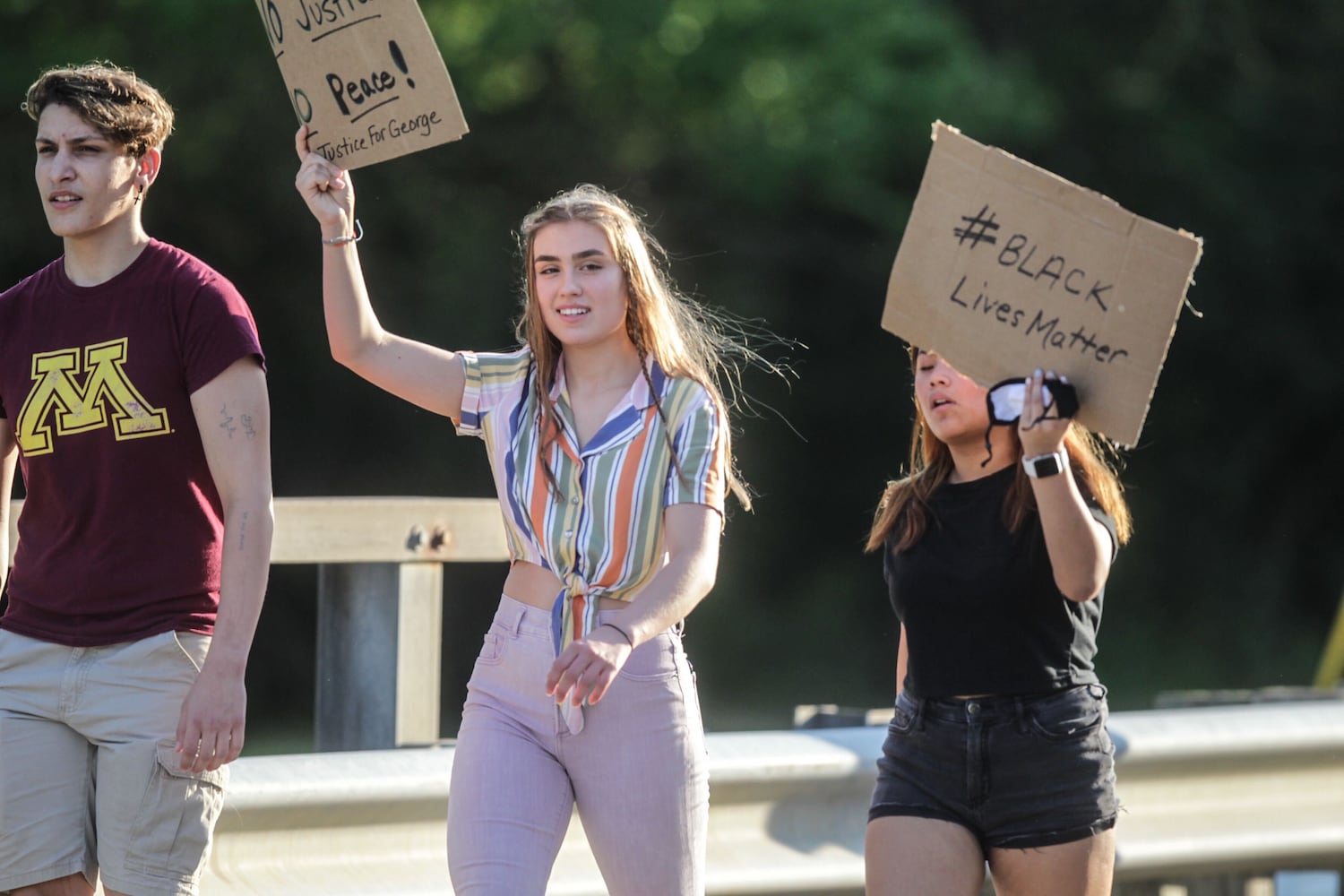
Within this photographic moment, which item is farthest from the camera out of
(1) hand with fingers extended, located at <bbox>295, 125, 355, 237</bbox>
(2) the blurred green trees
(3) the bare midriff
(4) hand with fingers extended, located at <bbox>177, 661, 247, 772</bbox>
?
(2) the blurred green trees

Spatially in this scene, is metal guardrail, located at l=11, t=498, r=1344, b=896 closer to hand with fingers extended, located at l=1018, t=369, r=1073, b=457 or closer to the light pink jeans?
the light pink jeans

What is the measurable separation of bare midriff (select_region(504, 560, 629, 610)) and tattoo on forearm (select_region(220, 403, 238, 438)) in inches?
21.2

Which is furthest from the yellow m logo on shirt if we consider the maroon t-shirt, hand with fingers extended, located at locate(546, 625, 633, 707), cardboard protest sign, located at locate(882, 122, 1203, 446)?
cardboard protest sign, located at locate(882, 122, 1203, 446)

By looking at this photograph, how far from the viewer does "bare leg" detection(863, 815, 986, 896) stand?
3172 millimetres

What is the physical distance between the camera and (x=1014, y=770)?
3172 mm

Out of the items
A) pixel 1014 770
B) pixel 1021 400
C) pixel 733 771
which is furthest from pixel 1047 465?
pixel 733 771

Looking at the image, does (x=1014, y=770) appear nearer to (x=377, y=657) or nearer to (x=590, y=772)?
(x=590, y=772)

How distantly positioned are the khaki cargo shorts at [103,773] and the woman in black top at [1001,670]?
4.10 feet

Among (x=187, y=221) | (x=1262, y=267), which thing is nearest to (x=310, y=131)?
(x=187, y=221)

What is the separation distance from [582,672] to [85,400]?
1.01 meters

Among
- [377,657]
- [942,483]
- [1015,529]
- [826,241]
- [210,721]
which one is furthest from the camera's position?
[826,241]

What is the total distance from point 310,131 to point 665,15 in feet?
17.7

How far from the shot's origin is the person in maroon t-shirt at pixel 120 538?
298cm

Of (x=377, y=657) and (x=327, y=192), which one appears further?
(x=377, y=657)
